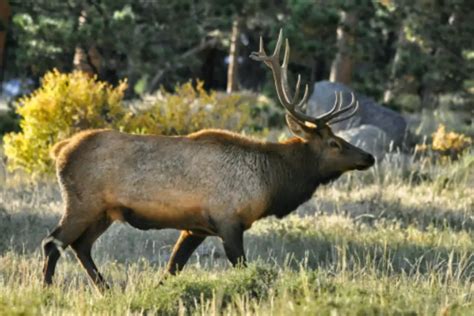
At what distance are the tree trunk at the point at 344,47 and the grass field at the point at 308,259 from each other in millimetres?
5006

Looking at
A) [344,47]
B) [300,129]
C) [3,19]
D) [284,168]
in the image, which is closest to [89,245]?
[284,168]

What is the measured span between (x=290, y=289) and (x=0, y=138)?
13.5 meters

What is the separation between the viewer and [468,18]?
21.8m

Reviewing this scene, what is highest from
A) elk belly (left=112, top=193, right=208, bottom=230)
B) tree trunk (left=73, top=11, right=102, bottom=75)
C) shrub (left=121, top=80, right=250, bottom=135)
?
tree trunk (left=73, top=11, right=102, bottom=75)

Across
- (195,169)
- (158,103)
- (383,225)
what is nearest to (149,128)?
(158,103)

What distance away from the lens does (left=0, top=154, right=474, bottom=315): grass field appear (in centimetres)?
755

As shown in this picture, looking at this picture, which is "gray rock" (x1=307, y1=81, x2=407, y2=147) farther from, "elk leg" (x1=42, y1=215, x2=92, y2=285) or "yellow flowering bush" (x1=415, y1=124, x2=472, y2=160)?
"elk leg" (x1=42, y1=215, x2=92, y2=285)

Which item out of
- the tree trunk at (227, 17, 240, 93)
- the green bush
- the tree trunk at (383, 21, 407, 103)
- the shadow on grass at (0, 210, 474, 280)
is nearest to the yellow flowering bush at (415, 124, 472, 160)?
the green bush

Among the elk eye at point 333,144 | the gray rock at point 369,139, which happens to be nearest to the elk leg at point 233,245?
the elk eye at point 333,144

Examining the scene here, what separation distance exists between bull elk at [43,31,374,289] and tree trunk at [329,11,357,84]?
40.6ft

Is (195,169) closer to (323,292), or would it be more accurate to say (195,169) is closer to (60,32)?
(323,292)

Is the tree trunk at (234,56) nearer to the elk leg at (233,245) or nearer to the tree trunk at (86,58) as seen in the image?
the tree trunk at (86,58)

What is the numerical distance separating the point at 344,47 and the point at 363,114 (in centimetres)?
234

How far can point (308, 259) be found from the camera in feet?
38.1
